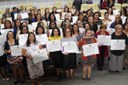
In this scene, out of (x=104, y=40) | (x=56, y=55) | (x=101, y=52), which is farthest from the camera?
(x=101, y=52)

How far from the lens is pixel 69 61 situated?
7.48 m

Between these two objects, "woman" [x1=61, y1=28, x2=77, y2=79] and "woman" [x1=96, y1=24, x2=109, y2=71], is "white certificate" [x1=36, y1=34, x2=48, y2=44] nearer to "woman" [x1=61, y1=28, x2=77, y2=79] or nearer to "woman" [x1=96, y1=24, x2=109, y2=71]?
"woman" [x1=61, y1=28, x2=77, y2=79]

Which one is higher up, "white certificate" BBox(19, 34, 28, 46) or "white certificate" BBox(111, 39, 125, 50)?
"white certificate" BBox(19, 34, 28, 46)

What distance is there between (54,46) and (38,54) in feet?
1.88

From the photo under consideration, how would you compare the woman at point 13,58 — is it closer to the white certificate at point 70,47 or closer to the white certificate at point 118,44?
the white certificate at point 70,47

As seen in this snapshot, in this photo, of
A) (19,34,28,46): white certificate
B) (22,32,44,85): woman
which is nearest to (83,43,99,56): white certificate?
(22,32,44,85): woman

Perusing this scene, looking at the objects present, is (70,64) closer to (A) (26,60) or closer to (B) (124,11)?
(A) (26,60)

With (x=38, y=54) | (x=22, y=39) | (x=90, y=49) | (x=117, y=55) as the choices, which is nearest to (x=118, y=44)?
(x=117, y=55)

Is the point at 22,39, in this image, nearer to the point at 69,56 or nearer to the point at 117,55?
the point at 69,56

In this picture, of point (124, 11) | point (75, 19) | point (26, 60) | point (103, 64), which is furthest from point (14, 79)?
point (124, 11)

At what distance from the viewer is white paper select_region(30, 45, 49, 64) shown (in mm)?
6960

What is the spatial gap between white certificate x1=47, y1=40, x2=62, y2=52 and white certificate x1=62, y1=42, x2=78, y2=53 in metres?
0.14

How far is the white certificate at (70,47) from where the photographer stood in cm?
728

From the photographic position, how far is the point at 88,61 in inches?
294
